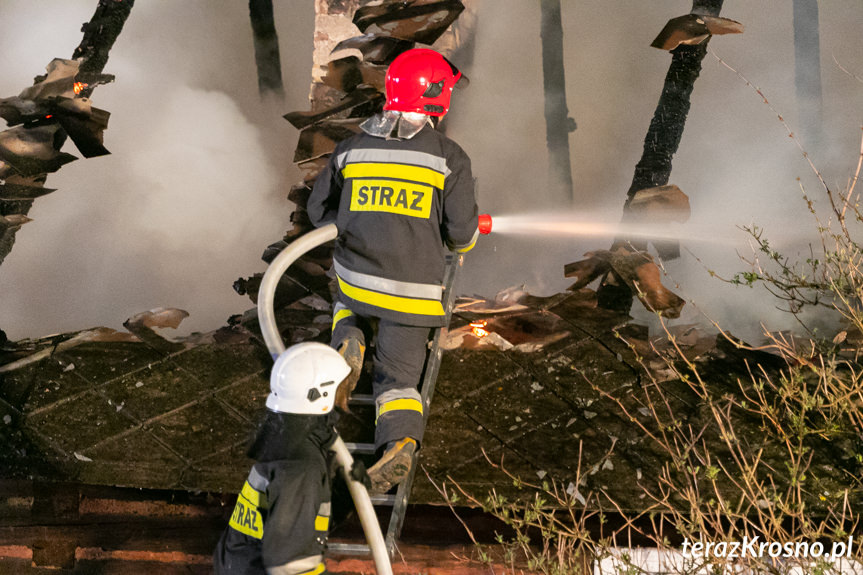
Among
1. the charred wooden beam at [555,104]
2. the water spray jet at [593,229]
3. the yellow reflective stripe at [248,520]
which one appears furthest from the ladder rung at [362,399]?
the charred wooden beam at [555,104]

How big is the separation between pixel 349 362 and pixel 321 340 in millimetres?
1103

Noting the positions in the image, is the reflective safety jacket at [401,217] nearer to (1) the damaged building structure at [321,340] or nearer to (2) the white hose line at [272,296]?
(2) the white hose line at [272,296]

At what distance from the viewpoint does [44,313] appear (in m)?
4.90

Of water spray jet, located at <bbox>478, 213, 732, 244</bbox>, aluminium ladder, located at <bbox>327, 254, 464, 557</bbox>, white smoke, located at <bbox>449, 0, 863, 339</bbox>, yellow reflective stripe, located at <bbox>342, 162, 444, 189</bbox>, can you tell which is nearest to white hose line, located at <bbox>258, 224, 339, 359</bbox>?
yellow reflective stripe, located at <bbox>342, 162, 444, 189</bbox>

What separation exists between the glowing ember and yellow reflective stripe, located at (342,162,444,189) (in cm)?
126

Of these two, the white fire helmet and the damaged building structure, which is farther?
the damaged building structure

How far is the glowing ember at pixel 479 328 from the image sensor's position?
14.0ft

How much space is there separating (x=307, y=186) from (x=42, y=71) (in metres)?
1.90

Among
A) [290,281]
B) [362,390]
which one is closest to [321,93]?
[290,281]

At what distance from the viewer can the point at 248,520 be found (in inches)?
97.1

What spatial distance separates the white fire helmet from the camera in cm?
249

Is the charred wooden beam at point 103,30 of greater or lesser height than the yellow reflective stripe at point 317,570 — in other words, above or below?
above

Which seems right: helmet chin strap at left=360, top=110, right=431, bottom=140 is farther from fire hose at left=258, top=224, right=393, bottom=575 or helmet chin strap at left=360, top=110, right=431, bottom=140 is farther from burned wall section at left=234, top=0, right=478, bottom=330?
burned wall section at left=234, top=0, right=478, bottom=330

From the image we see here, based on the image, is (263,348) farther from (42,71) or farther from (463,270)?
(42,71)
